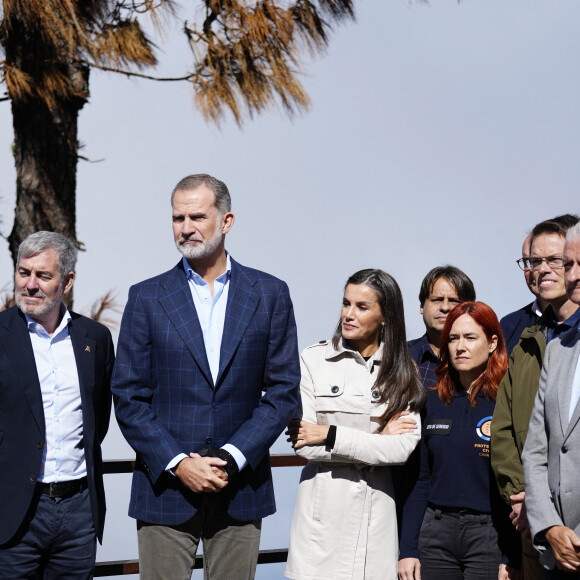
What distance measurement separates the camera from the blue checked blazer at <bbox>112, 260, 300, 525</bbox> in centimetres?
258

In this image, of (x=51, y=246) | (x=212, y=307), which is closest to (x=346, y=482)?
(x=212, y=307)

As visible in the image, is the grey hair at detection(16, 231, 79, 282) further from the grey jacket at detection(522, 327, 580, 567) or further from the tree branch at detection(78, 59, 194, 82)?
the tree branch at detection(78, 59, 194, 82)

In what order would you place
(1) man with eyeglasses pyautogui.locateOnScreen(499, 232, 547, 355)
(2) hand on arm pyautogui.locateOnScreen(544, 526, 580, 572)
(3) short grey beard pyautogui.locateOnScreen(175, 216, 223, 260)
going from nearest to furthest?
(2) hand on arm pyautogui.locateOnScreen(544, 526, 580, 572) < (3) short grey beard pyautogui.locateOnScreen(175, 216, 223, 260) < (1) man with eyeglasses pyautogui.locateOnScreen(499, 232, 547, 355)

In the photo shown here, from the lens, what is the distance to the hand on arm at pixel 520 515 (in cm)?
255

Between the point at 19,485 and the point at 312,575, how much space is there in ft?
2.92

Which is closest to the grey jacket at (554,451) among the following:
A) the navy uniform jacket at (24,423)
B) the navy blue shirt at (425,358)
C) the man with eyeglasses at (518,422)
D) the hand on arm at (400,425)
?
the man with eyeglasses at (518,422)

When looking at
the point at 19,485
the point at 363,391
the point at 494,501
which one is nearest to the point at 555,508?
the point at 494,501

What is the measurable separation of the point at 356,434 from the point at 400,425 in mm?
157

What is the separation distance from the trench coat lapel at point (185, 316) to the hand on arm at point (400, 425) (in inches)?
23.1

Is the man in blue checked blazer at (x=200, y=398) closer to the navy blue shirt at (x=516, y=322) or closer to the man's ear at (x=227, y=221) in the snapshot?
the man's ear at (x=227, y=221)

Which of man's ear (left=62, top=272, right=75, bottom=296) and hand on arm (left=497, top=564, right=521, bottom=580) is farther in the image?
man's ear (left=62, top=272, right=75, bottom=296)

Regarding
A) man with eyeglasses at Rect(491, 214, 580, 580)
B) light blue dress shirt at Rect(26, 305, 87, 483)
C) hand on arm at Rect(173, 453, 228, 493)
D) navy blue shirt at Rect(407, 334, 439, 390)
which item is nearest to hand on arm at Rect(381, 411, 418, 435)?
navy blue shirt at Rect(407, 334, 439, 390)

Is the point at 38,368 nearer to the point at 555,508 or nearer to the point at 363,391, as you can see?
the point at 363,391

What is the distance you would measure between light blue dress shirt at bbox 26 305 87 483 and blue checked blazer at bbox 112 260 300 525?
7.8 inches
